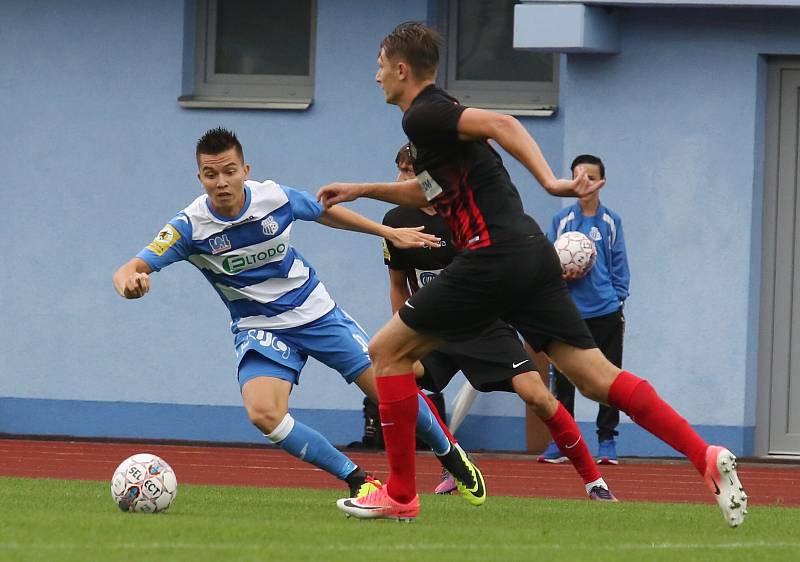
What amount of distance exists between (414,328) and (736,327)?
7.04 metres

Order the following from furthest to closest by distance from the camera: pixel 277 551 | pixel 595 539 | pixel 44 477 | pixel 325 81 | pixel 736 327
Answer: pixel 325 81 → pixel 736 327 → pixel 44 477 → pixel 595 539 → pixel 277 551

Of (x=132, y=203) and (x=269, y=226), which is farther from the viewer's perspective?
(x=132, y=203)

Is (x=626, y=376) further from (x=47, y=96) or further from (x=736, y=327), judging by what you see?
(x=47, y=96)

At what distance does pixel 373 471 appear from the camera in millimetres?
12289

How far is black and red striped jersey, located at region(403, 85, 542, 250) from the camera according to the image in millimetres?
7262

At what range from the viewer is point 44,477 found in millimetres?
11078

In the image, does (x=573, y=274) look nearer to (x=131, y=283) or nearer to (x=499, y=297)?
(x=499, y=297)

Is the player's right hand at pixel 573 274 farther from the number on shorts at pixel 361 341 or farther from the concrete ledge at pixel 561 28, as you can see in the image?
the number on shorts at pixel 361 341

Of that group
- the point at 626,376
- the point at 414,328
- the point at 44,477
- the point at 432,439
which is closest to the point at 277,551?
the point at 414,328

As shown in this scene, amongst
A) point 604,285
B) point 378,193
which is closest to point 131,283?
point 378,193

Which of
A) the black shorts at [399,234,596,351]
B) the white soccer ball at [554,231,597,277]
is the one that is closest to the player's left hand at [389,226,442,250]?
the black shorts at [399,234,596,351]

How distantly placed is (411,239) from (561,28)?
575cm

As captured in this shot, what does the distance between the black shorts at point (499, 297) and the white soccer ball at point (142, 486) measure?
4.91ft

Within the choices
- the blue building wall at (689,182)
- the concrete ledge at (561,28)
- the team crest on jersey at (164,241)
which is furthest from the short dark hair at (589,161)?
the team crest on jersey at (164,241)
